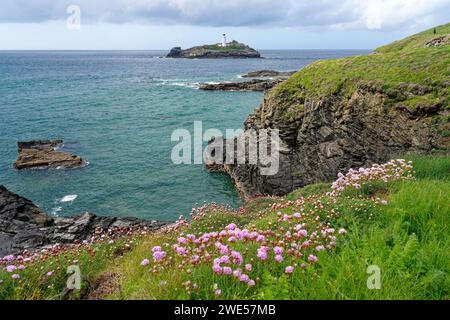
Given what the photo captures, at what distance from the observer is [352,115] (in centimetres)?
2311

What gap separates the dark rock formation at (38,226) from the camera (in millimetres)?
16547

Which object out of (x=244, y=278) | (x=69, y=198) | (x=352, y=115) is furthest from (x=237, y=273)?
(x=69, y=198)

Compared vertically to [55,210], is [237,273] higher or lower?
higher

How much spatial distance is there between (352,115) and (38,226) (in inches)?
770

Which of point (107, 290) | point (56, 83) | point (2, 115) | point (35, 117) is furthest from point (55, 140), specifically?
point (56, 83)

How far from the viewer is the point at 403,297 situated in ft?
14.7

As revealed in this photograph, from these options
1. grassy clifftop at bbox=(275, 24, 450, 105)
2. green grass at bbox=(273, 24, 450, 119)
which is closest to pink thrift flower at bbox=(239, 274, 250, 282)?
green grass at bbox=(273, 24, 450, 119)

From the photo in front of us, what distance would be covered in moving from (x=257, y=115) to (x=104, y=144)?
20.0 metres

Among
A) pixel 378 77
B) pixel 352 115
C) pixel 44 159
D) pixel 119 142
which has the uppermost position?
pixel 378 77

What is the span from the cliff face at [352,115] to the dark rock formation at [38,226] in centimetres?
1125

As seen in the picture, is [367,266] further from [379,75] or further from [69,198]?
[69,198]

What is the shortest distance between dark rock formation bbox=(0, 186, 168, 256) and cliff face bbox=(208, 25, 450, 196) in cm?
1125

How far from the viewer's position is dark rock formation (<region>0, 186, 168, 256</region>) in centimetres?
1655

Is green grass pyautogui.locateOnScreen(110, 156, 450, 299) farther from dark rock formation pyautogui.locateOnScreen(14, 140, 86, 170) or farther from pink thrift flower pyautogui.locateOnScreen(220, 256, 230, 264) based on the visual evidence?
dark rock formation pyautogui.locateOnScreen(14, 140, 86, 170)
